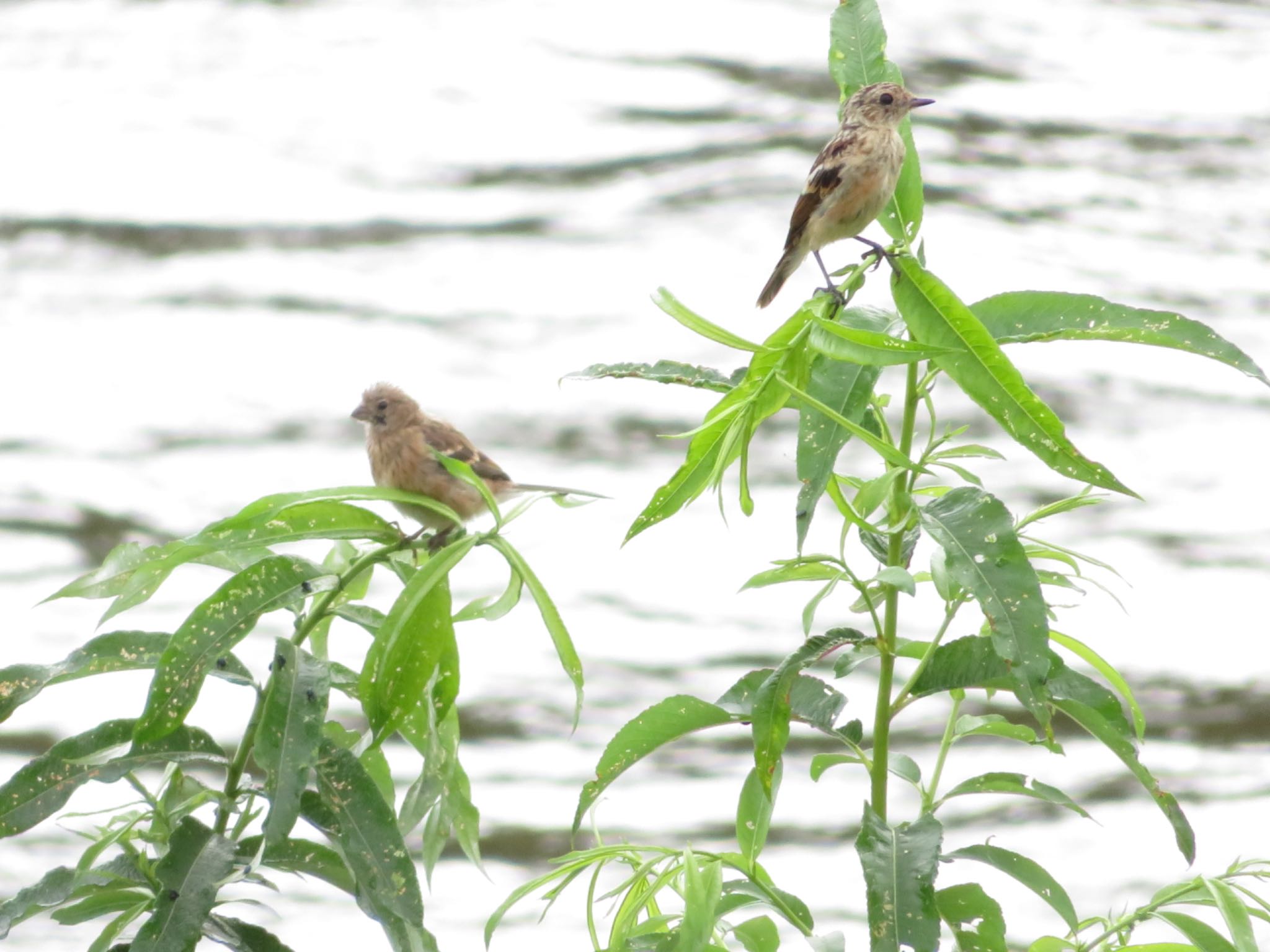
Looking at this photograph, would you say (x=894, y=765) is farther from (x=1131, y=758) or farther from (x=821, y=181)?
→ (x=821, y=181)

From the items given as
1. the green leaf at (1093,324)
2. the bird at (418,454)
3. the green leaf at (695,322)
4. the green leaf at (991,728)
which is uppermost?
the bird at (418,454)

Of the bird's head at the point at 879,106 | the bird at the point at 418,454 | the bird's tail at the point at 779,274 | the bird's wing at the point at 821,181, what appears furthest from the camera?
the bird at the point at 418,454

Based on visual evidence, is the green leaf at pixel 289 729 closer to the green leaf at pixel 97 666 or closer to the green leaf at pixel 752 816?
the green leaf at pixel 97 666

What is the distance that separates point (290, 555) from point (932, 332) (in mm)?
662

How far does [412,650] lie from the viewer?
1.23 meters

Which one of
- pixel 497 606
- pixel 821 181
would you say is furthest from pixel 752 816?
pixel 821 181

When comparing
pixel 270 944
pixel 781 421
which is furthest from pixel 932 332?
pixel 781 421

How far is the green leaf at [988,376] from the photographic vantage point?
1.23 m

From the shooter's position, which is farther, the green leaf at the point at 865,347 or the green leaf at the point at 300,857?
the green leaf at the point at 300,857

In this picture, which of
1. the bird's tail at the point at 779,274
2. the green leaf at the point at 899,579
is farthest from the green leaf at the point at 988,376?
the bird's tail at the point at 779,274

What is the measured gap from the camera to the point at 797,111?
304 inches

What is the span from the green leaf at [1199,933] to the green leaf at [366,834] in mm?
752

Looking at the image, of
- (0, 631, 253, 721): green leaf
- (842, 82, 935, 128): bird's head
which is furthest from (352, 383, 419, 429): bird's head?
(0, 631, 253, 721): green leaf

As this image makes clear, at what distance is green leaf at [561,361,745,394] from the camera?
147 cm
